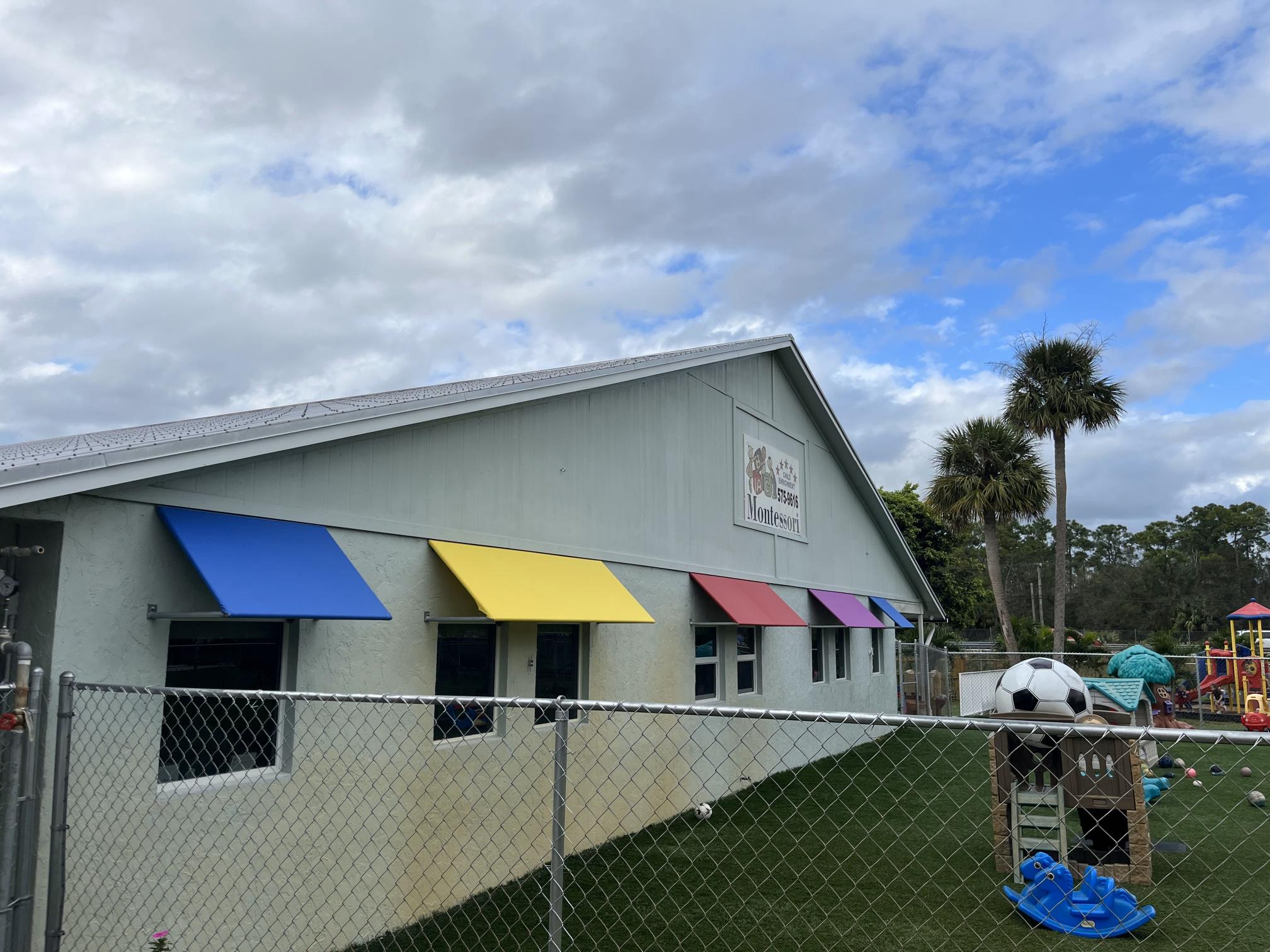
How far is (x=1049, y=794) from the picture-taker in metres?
7.34

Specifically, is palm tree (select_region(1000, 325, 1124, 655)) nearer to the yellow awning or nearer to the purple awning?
the purple awning

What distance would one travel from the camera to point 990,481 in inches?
1110

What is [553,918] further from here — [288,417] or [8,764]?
[288,417]

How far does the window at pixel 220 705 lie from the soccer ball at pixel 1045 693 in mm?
6068

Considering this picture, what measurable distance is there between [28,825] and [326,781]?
2.12m

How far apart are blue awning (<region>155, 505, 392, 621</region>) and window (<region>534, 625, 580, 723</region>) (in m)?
2.65

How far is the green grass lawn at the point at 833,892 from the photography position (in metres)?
5.98

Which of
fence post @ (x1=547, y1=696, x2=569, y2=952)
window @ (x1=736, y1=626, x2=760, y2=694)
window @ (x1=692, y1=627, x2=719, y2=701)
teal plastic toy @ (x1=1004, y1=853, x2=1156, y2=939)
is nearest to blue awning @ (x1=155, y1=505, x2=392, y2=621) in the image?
fence post @ (x1=547, y1=696, x2=569, y2=952)

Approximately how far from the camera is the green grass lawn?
5984mm

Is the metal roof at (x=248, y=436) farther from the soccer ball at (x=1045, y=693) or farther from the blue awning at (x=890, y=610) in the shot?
the blue awning at (x=890, y=610)

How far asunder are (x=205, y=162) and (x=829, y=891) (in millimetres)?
11141

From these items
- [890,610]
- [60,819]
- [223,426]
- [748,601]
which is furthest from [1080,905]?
[890,610]

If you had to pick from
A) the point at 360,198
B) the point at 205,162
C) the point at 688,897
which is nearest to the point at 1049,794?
the point at 688,897

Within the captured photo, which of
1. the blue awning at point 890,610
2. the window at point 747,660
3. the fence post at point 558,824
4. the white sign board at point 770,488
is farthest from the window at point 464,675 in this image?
the blue awning at point 890,610
